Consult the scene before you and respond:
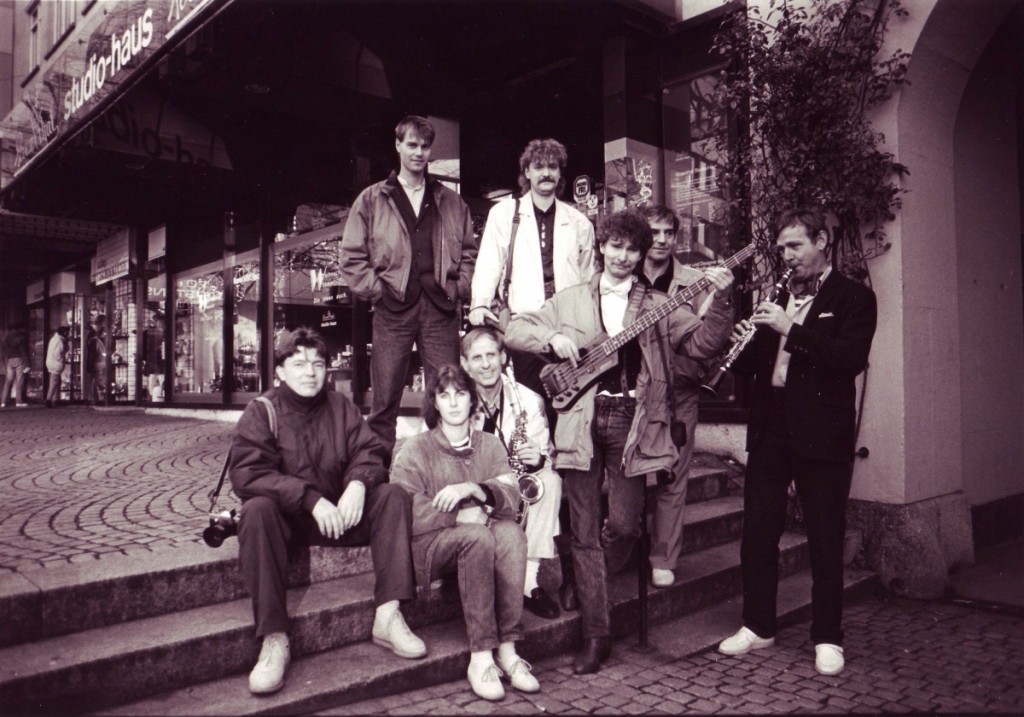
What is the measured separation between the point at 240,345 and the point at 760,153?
8.27 m

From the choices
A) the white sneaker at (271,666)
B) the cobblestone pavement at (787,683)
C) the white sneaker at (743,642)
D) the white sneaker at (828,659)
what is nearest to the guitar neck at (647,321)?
the cobblestone pavement at (787,683)

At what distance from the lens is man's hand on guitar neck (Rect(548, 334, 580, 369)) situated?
11.2 ft

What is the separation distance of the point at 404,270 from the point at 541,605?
Result: 203cm

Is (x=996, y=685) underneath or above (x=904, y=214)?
underneath

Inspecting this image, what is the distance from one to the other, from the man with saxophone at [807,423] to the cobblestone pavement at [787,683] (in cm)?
18

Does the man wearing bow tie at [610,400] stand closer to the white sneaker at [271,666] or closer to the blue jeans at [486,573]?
the blue jeans at [486,573]

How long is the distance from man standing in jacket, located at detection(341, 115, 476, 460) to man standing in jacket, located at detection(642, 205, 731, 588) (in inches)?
46.9

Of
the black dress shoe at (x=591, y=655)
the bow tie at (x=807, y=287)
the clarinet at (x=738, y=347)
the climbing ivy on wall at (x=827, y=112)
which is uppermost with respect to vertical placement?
the climbing ivy on wall at (x=827, y=112)

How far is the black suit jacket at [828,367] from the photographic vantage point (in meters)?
3.43

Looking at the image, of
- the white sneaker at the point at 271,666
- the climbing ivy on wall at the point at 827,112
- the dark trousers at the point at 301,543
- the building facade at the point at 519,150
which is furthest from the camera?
the building facade at the point at 519,150

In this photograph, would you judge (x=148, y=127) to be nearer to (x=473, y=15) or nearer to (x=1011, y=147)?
(x=473, y=15)

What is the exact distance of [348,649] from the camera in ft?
11.0

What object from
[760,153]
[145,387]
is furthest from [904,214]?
[145,387]

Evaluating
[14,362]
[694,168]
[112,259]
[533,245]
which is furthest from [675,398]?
[14,362]
